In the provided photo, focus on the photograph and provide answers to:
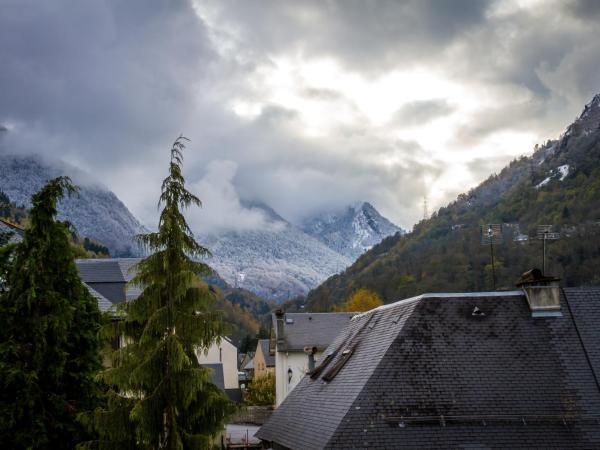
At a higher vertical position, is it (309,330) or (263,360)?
(263,360)

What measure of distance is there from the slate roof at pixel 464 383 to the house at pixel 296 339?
106 feet

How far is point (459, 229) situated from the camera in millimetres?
186875

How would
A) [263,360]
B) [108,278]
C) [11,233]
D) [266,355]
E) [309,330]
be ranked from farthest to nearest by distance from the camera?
[266,355]
[263,360]
[309,330]
[108,278]
[11,233]

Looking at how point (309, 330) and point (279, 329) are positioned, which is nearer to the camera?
point (279, 329)

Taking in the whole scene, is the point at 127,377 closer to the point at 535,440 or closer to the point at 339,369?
the point at 339,369

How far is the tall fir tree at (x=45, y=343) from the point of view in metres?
19.8

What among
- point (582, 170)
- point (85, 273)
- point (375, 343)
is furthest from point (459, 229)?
point (375, 343)

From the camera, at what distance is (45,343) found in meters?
20.4

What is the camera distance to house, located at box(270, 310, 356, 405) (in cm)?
5759

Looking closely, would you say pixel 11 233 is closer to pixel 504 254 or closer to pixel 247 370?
pixel 247 370

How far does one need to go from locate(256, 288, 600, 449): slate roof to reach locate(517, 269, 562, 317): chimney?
0.30 m

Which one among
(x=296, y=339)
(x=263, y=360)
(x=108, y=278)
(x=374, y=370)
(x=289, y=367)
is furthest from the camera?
(x=263, y=360)

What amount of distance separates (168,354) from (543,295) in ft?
44.2

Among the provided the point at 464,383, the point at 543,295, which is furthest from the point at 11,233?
the point at 543,295
